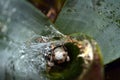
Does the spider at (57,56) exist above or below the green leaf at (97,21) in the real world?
above

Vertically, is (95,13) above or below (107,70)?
above

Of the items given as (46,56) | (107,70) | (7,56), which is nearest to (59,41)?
(46,56)

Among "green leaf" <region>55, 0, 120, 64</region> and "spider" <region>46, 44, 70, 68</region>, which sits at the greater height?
"spider" <region>46, 44, 70, 68</region>

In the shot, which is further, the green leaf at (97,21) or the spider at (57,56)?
the green leaf at (97,21)

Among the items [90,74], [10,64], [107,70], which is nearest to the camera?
[90,74]

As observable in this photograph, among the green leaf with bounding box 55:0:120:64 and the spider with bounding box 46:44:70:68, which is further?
the green leaf with bounding box 55:0:120:64

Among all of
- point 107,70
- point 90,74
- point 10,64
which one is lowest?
point 107,70

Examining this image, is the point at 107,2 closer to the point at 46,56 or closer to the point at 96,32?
the point at 96,32

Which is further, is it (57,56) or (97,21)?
(97,21)
